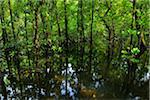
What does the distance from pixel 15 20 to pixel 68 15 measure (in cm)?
489

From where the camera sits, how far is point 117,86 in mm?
23781

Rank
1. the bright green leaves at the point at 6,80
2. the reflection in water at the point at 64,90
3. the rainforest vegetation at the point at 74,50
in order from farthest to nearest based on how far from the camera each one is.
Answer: the bright green leaves at the point at 6,80, the rainforest vegetation at the point at 74,50, the reflection in water at the point at 64,90

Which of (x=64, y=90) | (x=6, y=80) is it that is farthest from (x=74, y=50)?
(x=6, y=80)

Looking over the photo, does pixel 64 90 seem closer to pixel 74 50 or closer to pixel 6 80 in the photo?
pixel 6 80

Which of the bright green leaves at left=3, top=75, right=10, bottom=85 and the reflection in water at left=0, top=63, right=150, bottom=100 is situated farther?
the bright green leaves at left=3, top=75, right=10, bottom=85

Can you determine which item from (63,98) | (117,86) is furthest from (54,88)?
(117,86)

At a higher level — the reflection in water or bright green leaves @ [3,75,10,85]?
bright green leaves @ [3,75,10,85]

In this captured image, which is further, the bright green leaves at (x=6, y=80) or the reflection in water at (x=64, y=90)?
the bright green leaves at (x=6, y=80)

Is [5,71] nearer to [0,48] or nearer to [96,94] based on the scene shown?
[0,48]

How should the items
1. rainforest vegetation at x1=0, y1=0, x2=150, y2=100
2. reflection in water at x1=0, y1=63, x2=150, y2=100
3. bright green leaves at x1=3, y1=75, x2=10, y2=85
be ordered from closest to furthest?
1. reflection in water at x1=0, y1=63, x2=150, y2=100
2. rainforest vegetation at x1=0, y1=0, x2=150, y2=100
3. bright green leaves at x1=3, y1=75, x2=10, y2=85

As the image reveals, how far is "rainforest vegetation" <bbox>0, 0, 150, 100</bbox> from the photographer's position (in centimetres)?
2344

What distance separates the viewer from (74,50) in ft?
100

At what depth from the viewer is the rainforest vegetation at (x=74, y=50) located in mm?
23438

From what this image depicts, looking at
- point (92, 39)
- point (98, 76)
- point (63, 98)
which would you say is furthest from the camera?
point (92, 39)
